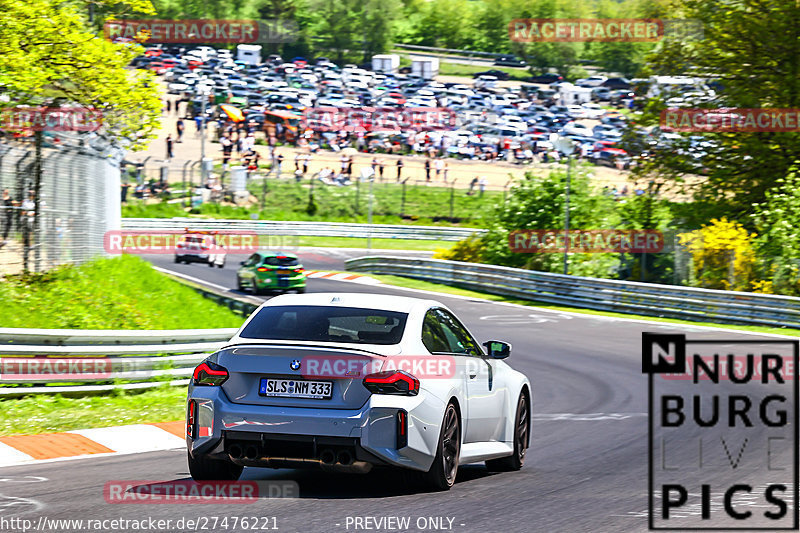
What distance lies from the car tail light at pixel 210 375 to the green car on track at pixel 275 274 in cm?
2451

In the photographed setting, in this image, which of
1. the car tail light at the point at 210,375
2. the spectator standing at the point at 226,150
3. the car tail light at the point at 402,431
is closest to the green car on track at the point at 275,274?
the car tail light at the point at 210,375

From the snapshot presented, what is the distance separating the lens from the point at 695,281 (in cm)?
3111

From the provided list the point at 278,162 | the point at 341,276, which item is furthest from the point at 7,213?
the point at 278,162

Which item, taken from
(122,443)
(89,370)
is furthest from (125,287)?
(122,443)

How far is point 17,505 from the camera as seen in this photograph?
6.79m

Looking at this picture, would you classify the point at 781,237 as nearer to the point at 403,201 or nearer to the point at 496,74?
the point at 403,201

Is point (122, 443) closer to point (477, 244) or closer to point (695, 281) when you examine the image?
point (695, 281)

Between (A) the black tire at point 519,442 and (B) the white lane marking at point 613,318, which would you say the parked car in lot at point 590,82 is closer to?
(B) the white lane marking at point 613,318

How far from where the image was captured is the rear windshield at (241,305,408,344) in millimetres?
7594

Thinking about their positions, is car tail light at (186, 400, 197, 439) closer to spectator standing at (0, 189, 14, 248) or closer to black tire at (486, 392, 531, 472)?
black tire at (486, 392, 531, 472)

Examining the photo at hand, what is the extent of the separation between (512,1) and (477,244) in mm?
124204

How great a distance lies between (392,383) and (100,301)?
10.8m

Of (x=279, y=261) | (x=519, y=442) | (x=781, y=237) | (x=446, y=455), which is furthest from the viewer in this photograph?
(x=279, y=261)

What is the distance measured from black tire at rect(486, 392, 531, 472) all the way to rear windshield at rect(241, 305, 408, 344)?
6.59 ft
